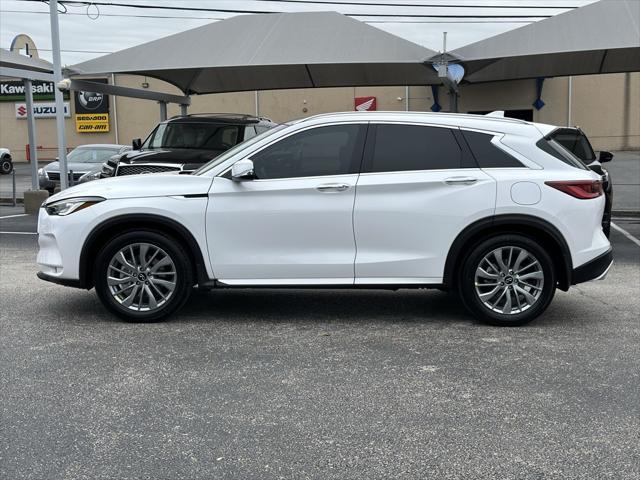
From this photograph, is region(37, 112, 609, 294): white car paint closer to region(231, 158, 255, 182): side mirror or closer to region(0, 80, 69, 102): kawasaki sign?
region(231, 158, 255, 182): side mirror

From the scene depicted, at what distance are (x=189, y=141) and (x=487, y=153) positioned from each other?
759 cm

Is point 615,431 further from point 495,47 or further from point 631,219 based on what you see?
point 631,219

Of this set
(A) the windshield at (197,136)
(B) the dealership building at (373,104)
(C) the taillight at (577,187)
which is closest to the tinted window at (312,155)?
(C) the taillight at (577,187)

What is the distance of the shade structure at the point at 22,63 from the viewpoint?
13.2m

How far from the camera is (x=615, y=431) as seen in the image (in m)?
3.74

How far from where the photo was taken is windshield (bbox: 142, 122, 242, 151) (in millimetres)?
12125

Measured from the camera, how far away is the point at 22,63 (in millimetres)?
13703

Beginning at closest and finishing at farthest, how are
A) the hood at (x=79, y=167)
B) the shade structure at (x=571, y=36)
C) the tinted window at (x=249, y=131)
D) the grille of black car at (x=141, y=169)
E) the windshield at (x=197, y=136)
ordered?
the grille of black car at (x=141, y=169)
the shade structure at (x=571, y=36)
the windshield at (x=197, y=136)
the tinted window at (x=249, y=131)
the hood at (x=79, y=167)

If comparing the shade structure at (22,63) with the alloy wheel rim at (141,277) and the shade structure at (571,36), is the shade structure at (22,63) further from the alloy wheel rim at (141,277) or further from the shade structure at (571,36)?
the alloy wheel rim at (141,277)

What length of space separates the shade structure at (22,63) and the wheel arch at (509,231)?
1080 cm

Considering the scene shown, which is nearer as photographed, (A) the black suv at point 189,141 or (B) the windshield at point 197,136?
(A) the black suv at point 189,141

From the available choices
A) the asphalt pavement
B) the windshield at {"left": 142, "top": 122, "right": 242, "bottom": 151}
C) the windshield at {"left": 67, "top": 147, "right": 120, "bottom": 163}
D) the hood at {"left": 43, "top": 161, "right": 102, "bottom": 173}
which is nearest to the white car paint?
the asphalt pavement

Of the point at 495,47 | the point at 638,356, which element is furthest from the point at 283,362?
the point at 495,47

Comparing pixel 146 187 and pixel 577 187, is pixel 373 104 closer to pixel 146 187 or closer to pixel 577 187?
pixel 577 187
